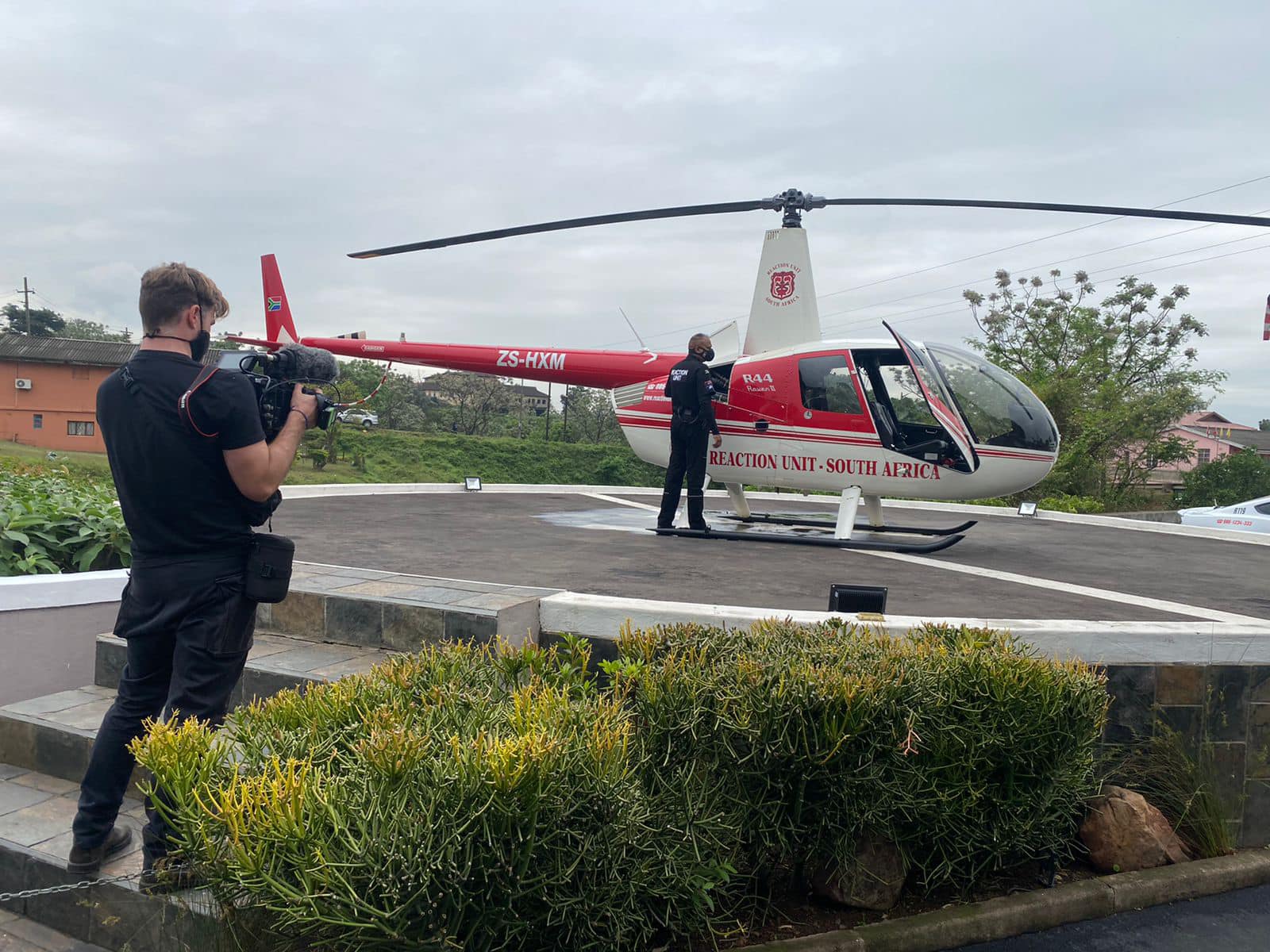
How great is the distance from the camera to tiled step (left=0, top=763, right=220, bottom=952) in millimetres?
2551

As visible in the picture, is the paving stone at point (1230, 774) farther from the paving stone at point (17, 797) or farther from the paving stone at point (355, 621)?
the paving stone at point (17, 797)

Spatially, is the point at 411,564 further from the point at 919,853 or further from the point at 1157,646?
the point at 1157,646

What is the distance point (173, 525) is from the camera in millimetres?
2936

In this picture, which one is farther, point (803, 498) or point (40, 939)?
point (803, 498)

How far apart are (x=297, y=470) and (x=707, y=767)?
2712cm

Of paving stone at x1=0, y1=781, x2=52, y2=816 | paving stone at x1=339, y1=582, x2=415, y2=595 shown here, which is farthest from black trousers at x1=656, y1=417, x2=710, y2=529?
paving stone at x1=0, y1=781, x2=52, y2=816

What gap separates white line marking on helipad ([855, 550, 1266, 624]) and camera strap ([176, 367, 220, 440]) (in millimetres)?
4988

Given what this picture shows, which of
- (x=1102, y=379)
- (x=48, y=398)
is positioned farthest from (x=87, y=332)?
(x=1102, y=379)

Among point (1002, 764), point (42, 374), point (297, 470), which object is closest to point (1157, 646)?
point (1002, 764)

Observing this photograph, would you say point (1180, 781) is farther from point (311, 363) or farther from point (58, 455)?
point (58, 455)

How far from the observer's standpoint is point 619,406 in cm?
1005

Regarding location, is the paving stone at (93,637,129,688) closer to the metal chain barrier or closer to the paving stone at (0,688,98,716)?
the paving stone at (0,688,98,716)

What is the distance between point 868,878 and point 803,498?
429 inches

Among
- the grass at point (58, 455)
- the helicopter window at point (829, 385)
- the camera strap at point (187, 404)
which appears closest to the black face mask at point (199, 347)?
the camera strap at point (187, 404)
